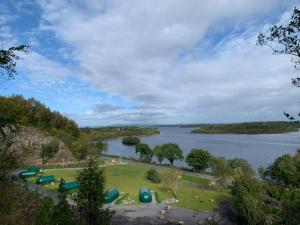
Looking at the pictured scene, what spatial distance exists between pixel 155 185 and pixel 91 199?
44.7 meters

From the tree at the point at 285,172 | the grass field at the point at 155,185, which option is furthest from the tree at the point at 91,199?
the tree at the point at 285,172

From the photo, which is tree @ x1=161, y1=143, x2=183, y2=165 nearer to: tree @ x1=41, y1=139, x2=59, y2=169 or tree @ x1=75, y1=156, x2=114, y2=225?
tree @ x1=41, y1=139, x2=59, y2=169

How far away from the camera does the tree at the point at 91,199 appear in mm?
19344

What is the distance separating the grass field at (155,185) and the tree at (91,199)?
15.3 metres

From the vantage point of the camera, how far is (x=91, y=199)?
20281 millimetres

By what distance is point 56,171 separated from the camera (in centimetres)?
7100

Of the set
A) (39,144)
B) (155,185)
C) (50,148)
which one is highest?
(39,144)

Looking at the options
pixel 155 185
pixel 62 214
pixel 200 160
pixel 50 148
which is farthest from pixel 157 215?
pixel 50 148

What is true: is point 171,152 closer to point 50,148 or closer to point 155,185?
point 50,148

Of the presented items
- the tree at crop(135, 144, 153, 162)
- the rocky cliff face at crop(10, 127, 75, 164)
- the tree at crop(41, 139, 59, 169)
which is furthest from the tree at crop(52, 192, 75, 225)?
the tree at crop(135, 144, 153, 162)

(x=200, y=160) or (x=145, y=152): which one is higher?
(x=145, y=152)

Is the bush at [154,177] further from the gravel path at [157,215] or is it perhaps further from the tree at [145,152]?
the tree at [145,152]

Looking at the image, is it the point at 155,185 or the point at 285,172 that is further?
the point at 285,172

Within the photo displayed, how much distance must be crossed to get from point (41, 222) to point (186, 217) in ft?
92.7
